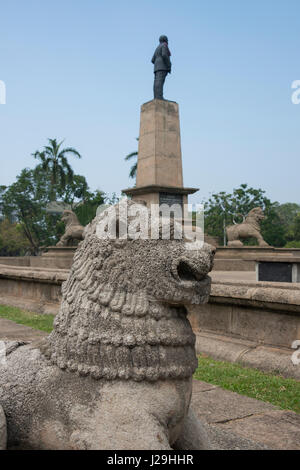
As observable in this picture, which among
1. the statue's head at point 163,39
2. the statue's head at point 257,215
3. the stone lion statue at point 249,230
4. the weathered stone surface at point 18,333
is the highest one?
the statue's head at point 163,39

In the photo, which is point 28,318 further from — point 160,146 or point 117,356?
point 160,146

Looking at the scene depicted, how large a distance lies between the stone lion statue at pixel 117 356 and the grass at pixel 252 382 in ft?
6.56

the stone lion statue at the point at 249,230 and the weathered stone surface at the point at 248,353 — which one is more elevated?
the stone lion statue at the point at 249,230

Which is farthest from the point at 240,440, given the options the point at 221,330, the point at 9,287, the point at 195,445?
the point at 9,287

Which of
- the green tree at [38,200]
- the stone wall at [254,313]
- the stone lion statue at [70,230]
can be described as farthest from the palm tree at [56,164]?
the stone wall at [254,313]

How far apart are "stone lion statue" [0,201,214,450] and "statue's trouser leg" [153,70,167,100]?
13786mm

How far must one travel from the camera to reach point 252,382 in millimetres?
4227

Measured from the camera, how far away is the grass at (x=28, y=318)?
724 cm

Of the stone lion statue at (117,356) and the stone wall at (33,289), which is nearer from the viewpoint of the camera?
the stone lion statue at (117,356)

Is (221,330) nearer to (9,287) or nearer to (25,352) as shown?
(25,352)

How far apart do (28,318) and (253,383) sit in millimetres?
4894

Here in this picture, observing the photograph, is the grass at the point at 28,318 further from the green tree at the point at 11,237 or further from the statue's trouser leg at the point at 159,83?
the green tree at the point at 11,237

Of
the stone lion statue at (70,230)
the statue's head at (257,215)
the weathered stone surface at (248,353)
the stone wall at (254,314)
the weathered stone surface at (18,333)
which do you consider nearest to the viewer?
the weathered stone surface at (248,353)

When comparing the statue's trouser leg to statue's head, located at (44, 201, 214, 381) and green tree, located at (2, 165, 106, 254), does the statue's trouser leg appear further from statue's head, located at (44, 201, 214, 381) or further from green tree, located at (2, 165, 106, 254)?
green tree, located at (2, 165, 106, 254)
